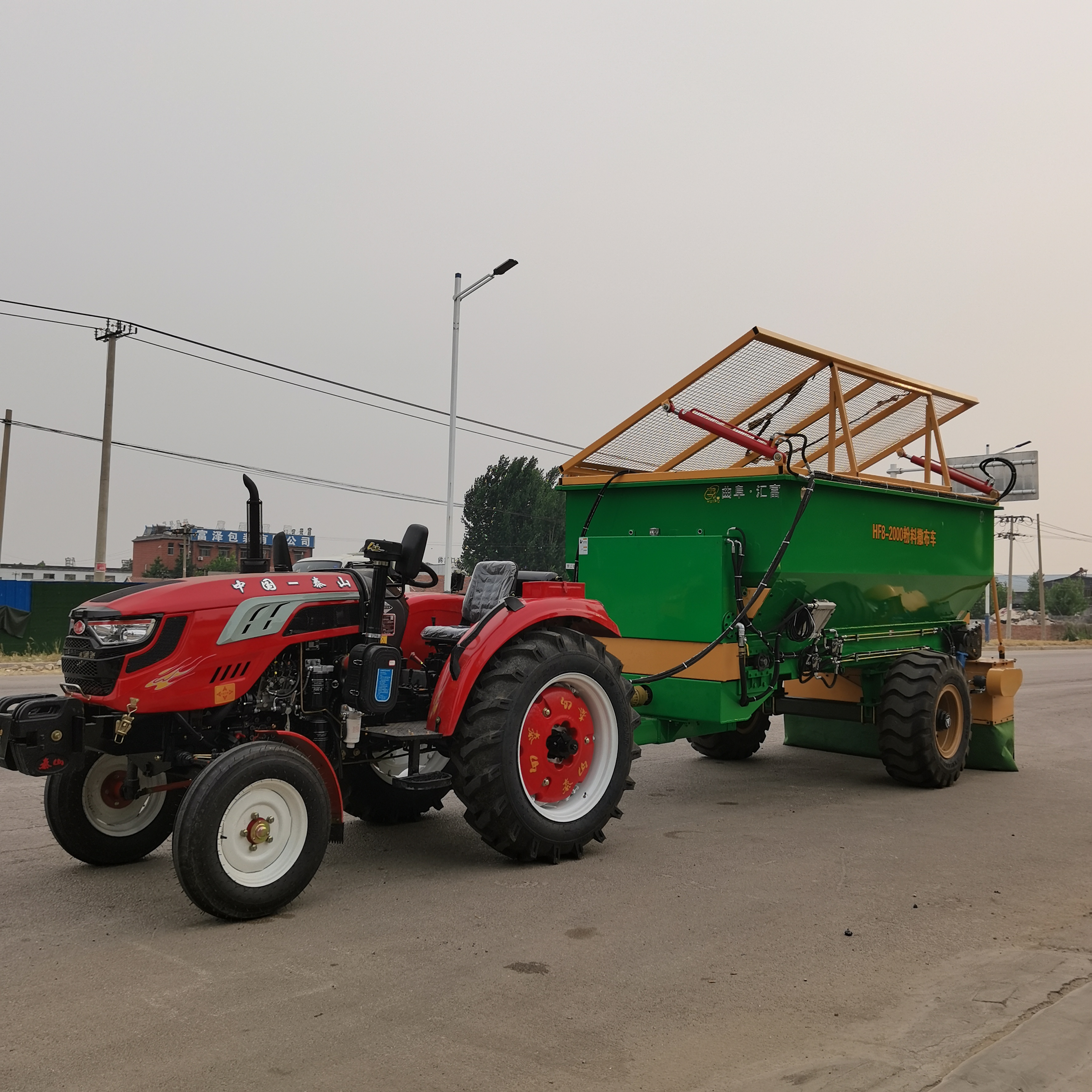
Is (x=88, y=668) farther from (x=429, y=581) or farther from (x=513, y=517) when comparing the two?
(x=513, y=517)

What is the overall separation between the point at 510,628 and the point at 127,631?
190cm

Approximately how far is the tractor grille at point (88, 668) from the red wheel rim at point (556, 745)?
1971mm

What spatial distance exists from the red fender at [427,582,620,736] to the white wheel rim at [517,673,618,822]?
362 millimetres

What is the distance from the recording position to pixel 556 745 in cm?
568

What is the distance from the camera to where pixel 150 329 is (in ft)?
79.7

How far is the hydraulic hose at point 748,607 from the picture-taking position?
6.85 meters

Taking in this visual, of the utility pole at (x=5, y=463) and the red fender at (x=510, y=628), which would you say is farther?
the utility pole at (x=5, y=463)

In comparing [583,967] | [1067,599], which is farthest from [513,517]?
[1067,599]

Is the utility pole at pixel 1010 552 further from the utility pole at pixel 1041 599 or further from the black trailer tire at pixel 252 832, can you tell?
the black trailer tire at pixel 252 832

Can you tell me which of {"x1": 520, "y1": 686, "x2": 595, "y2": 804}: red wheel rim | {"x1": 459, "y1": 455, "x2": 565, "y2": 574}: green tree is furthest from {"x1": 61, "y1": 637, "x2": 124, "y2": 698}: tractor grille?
{"x1": 459, "y1": 455, "x2": 565, "y2": 574}: green tree

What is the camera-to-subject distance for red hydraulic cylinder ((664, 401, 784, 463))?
7703 millimetres

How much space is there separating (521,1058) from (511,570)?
3242mm

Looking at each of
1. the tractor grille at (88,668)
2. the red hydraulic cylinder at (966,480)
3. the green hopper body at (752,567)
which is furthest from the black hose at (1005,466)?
the tractor grille at (88,668)

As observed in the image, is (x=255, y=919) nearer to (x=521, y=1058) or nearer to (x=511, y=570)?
(x=521, y=1058)
